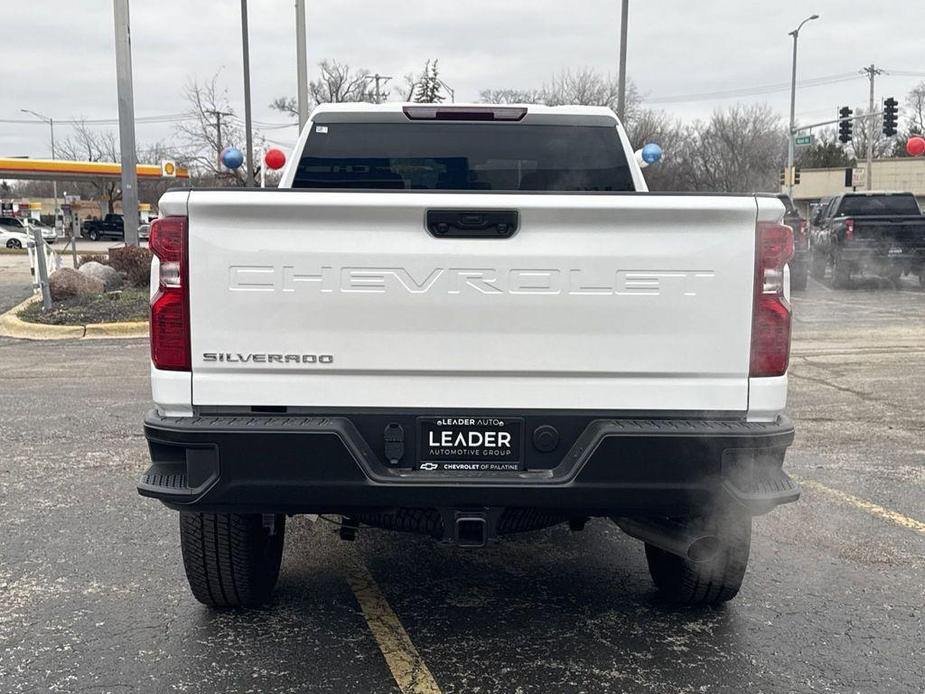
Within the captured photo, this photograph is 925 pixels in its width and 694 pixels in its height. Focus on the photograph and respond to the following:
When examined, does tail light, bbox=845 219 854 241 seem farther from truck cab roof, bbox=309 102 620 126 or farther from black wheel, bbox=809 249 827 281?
truck cab roof, bbox=309 102 620 126

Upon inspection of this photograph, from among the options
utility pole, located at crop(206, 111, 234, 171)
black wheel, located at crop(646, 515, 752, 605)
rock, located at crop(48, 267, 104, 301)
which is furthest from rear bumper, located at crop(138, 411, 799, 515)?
utility pole, located at crop(206, 111, 234, 171)

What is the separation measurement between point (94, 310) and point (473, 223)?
1171 centimetres

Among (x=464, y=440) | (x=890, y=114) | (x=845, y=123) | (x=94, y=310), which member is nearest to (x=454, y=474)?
(x=464, y=440)

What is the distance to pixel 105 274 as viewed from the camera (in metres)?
15.8

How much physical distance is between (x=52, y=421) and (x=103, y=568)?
343cm

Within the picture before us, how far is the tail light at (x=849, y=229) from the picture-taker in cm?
1838

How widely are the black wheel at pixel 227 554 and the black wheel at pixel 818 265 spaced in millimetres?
19584

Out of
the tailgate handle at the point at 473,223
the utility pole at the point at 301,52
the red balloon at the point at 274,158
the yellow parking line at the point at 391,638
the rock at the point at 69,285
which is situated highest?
the utility pole at the point at 301,52

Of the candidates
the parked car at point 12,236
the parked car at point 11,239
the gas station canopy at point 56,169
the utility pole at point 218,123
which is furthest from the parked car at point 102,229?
the utility pole at point 218,123

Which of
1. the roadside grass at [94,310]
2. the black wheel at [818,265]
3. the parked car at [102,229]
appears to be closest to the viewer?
the roadside grass at [94,310]

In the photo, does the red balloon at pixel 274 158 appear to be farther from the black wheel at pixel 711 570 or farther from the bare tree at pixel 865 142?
the bare tree at pixel 865 142

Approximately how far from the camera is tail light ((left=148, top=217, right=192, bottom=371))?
3.03 meters

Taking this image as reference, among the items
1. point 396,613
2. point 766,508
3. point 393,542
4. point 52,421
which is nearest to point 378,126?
point 393,542

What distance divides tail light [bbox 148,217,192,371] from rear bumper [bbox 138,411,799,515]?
216mm
